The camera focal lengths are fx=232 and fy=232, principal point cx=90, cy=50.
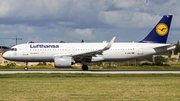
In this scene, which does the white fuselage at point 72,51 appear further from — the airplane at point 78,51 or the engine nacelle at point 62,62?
the engine nacelle at point 62,62

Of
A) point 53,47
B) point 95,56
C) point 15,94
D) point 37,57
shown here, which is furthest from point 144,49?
point 15,94

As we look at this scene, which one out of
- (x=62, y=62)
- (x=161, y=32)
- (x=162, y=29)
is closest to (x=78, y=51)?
(x=62, y=62)

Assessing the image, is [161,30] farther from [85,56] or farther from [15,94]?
[15,94]

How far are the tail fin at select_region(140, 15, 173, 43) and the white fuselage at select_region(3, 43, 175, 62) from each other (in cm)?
152

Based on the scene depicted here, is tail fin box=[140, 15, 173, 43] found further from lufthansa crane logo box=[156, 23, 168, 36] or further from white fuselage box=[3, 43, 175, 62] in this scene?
white fuselage box=[3, 43, 175, 62]

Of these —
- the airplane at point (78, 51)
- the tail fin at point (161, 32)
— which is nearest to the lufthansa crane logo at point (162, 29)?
the tail fin at point (161, 32)

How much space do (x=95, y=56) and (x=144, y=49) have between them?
22.4ft

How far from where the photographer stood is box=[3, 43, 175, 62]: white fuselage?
2942 cm

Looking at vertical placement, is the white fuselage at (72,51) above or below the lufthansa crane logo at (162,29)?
below

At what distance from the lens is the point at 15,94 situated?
10.6 metres

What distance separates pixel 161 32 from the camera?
1244 inches

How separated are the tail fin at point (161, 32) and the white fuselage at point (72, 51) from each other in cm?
152

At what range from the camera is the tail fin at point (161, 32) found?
104 feet

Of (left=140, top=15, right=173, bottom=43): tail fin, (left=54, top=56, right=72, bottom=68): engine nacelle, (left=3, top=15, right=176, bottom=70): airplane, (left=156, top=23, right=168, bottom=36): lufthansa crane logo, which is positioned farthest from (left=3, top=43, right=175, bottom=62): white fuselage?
(left=54, top=56, right=72, bottom=68): engine nacelle
